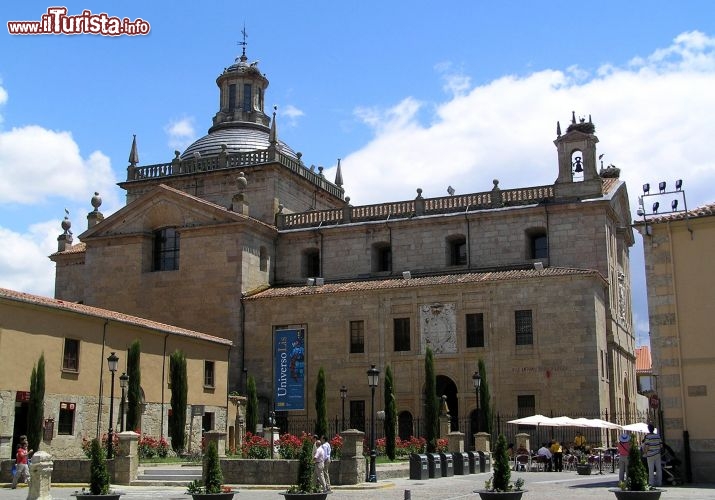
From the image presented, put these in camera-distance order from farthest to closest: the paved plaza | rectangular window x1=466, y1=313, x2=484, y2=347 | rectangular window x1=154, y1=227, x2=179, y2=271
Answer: rectangular window x1=154, y1=227, x2=179, y2=271, rectangular window x1=466, y1=313, x2=484, y2=347, the paved plaza

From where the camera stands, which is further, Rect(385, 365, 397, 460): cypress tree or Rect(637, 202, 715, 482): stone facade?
Rect(385, 365, 397, 460): cypress tree

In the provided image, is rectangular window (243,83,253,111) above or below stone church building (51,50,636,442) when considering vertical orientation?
above

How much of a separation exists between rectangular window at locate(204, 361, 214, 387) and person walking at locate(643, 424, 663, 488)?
68.9 ft

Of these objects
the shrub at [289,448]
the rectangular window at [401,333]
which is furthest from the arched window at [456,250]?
the shrub at [289,448]

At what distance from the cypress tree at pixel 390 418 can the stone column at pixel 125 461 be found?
439 inches

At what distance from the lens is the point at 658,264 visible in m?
24.5

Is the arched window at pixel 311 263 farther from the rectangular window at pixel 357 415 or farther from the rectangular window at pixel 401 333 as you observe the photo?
the rectangular window at pixel 357 415

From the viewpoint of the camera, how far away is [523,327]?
39.5 metres

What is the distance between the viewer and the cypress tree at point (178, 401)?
34.7 meters

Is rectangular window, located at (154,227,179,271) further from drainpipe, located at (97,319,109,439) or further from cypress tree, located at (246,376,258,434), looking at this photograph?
drainpipe, located at (97,319,109,439)

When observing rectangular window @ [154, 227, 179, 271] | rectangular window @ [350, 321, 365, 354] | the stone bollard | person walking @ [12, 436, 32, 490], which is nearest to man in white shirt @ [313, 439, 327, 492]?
the stone bollard

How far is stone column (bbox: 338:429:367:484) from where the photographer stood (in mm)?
24422

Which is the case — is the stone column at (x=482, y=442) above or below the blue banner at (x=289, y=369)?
below

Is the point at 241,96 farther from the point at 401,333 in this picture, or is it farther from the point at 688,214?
the point at 688,214
